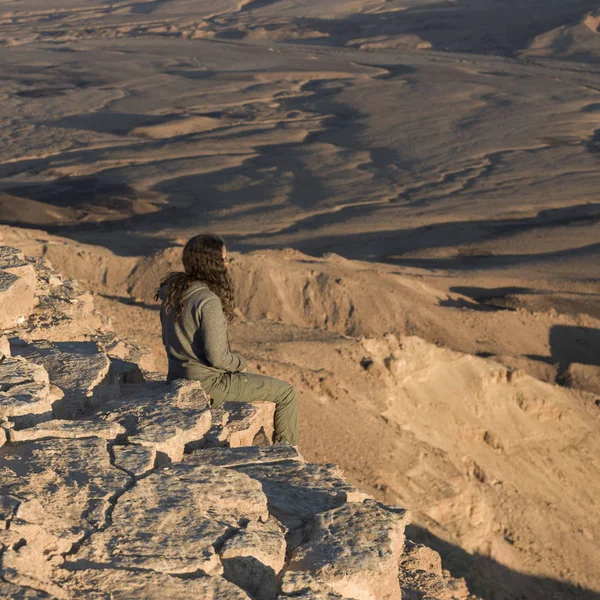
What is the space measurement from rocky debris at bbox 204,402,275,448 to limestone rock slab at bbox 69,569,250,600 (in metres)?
Result: 1.36

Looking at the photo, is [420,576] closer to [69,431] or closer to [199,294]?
[199,294]

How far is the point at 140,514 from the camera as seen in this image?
3195mm

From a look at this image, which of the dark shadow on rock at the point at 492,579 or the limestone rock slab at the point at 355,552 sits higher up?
the limestone rock slab at the point at 355,552

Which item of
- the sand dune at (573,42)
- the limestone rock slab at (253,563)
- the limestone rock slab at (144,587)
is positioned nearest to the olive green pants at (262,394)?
the limestone rock slab at (253,563)

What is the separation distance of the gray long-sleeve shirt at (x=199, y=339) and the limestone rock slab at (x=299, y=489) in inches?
29.9

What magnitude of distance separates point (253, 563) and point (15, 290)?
3382mm

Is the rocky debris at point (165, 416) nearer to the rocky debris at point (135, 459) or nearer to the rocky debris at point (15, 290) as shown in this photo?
the rocky debris at point (135, 459)

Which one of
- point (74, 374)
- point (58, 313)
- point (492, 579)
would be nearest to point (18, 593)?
point (74, 374)

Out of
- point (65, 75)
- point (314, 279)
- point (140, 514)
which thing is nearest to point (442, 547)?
point (140, 514)

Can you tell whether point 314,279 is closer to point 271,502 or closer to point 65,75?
point 271,502

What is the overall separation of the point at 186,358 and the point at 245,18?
60.1 metres

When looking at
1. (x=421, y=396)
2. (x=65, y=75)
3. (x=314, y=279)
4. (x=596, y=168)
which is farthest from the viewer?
(x=65, y=75)

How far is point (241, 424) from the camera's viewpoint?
4535 mm

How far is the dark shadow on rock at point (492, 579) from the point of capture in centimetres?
632
